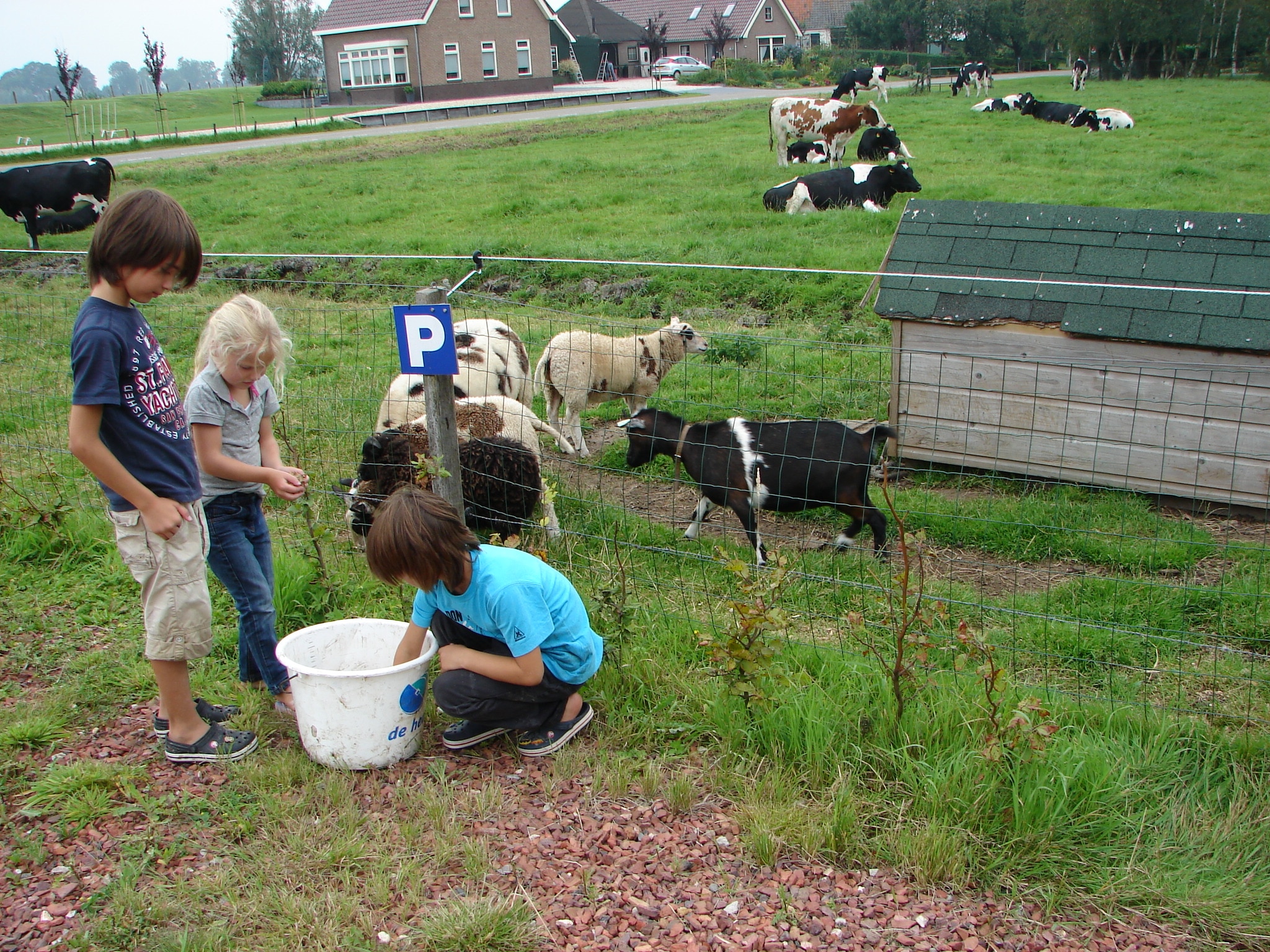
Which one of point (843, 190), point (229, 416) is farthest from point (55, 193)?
point (229, 416)

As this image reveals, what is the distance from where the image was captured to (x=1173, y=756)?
3.29 m

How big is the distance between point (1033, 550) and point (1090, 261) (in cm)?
218

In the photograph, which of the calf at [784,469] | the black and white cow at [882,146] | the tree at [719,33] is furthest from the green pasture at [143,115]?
the calf at [784,469]

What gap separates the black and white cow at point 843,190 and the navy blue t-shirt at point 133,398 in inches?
494

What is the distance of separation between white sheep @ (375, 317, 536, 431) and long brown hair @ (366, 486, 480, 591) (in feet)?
10.5

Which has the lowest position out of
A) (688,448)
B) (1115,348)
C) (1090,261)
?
(688,448)

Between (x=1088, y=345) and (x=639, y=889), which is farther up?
(x=1088, y=345)

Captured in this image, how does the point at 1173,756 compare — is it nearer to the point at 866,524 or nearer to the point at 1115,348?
the point at 866,524

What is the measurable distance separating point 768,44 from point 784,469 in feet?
249

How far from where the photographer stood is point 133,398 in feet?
10.5

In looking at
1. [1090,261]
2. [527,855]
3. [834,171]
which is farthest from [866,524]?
[834,171]

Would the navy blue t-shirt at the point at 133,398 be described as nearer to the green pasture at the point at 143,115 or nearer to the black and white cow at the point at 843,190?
the black and white cow at the point at 843,190

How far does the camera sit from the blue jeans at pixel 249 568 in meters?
3.80

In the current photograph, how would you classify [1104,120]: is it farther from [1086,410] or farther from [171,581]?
[171,581]
